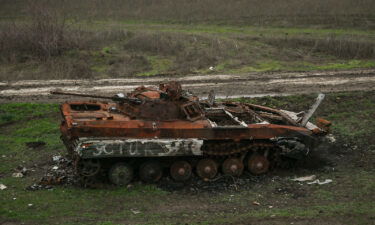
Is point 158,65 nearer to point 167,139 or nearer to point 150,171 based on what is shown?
point 150,171

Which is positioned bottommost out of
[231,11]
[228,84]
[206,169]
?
[206,169]

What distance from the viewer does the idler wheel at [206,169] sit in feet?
46.5

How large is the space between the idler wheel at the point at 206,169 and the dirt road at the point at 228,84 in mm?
8909

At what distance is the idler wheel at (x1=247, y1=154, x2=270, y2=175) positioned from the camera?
14578 mm

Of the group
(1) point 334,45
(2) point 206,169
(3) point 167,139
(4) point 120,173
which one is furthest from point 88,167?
(1) point 334,45

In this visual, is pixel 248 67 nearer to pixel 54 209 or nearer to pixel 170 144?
pixel 170 144

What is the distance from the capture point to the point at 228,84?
24.9 metres

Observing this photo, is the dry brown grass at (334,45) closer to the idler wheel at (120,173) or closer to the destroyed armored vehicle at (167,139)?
the destroyed armored vehicle at (167,139)

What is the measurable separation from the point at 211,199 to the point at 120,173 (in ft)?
8.62

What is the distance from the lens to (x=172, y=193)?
1334cm

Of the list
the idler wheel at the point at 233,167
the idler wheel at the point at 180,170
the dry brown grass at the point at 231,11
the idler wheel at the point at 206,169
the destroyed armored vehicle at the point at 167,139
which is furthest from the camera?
the dry brown grass at the point at 231,11

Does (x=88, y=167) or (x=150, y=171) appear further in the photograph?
(x=150, y=171)

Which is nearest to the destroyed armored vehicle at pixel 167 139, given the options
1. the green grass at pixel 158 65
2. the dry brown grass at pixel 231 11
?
the green grass at pixel 158 65

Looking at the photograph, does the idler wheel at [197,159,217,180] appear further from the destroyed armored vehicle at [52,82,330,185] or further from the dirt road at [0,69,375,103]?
the dirt road at [0,69,375,103]
